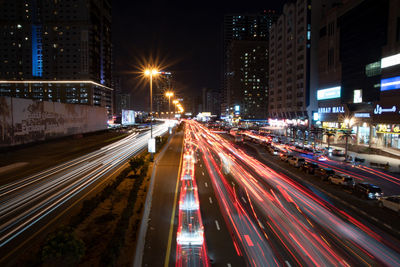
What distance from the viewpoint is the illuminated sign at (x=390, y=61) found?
42781mm

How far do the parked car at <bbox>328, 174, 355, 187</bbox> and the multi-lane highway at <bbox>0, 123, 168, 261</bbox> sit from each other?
20.8 m

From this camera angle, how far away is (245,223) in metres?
15.9

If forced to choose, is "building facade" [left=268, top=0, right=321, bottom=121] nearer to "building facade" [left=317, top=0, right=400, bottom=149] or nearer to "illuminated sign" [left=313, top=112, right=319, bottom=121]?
"illuminated sign" [left=313, top=112, right=319, bottom=121]

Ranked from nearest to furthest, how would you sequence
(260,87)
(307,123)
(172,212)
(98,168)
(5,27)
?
(172,212) → (98,168) → (307,123) → (5,27) → (260,87)

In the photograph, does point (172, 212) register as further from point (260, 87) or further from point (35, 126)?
point (260, 87)

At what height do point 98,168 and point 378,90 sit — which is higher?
point 378,90

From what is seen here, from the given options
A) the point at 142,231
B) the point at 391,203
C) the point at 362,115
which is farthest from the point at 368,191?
A: the point at 362,115

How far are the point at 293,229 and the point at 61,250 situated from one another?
1118 centimetres

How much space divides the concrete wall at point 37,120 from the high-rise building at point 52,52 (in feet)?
220

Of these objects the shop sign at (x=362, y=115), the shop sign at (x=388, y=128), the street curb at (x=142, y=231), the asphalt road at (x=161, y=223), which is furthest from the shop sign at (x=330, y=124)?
the street curb at (x=142, y=231)

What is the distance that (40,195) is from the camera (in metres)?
20.5

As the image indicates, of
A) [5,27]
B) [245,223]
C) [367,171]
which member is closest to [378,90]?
[367,171]

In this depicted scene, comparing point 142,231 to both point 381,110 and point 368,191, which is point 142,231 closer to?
point 368,191

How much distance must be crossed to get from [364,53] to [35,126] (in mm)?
59908
